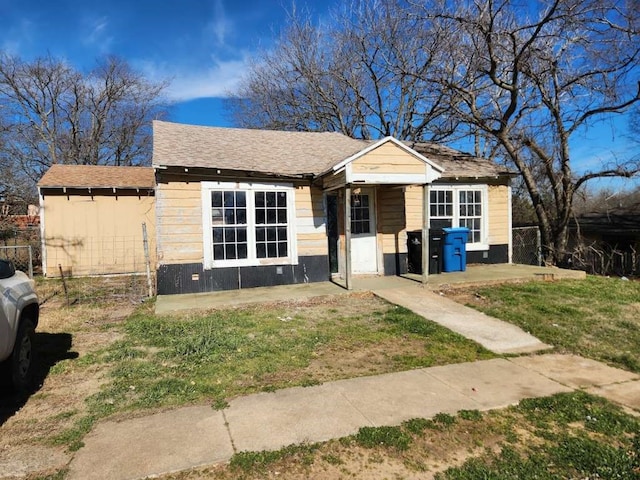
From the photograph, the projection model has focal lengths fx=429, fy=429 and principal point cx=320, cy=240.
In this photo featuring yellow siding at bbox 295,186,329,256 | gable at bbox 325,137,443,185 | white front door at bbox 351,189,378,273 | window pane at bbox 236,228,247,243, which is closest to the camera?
gable at bbox 325,137,443,185

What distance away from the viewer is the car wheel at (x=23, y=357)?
4.21 m

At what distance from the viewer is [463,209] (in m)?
12.6

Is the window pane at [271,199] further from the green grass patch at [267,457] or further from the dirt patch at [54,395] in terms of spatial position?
the green grass patch at [267,457]

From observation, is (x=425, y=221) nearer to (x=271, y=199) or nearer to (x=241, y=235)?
(x=271, y=199)

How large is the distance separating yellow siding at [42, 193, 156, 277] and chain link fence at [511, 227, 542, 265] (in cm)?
1309

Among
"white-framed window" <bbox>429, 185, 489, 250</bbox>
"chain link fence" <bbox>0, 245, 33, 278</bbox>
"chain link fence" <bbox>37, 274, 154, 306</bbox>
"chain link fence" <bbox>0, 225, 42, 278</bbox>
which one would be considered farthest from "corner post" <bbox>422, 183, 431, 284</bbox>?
"chain link fence" <bbox>0, 245, 33, 278</bbox>

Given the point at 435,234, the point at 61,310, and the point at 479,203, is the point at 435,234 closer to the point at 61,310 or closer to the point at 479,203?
the point at 479,203

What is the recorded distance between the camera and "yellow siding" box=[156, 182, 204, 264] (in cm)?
912

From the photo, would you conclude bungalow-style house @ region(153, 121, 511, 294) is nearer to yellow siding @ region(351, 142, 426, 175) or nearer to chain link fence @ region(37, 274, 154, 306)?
yellow siding @ region(351, 142, 426, 175)

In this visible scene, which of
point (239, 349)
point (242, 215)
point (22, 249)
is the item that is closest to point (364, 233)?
point (242, 215)

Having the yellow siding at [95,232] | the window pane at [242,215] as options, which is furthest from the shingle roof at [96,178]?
the window pane at [242,215]

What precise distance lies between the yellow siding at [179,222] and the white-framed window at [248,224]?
0.17 meters

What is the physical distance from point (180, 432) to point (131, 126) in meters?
33.6

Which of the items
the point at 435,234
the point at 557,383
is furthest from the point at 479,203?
the point at 557,383
